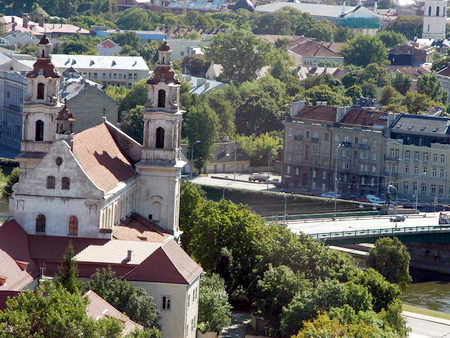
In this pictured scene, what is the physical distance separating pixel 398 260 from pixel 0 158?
186ft

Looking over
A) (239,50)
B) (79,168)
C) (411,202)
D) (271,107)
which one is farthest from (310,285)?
(239,50)

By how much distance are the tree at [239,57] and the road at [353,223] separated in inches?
3018

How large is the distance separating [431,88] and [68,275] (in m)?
108

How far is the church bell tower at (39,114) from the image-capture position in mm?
74562

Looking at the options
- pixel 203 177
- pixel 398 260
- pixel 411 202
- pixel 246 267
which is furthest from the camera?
pixel 203 177

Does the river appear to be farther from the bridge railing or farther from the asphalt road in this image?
the asphalt road

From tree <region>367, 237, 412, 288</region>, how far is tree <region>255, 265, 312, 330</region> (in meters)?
14.9

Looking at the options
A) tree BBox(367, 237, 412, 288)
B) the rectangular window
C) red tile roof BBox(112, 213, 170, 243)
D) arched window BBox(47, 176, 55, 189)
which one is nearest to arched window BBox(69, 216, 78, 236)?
arched window BBox(47, 176, 55, 189)

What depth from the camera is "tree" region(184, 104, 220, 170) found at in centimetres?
13250

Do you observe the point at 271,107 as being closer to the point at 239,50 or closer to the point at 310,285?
the point at 239,50

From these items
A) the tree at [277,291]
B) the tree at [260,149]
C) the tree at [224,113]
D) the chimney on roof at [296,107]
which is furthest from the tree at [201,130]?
the tree at [277,291]

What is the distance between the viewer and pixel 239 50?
182m

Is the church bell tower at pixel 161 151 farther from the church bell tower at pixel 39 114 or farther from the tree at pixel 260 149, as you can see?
the tree at pixel 260 149

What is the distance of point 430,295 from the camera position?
9000 centimetres
